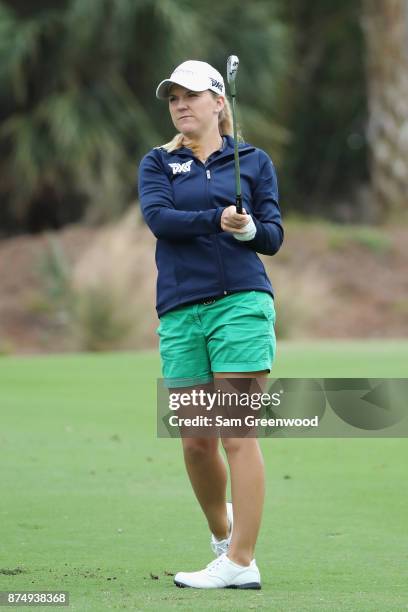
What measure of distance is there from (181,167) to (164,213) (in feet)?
0.80

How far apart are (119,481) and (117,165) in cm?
1770

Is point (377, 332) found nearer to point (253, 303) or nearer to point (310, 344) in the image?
point (310, 344)

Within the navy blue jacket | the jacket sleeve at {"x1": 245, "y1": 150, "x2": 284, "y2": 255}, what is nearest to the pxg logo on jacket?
the navy blue jacket

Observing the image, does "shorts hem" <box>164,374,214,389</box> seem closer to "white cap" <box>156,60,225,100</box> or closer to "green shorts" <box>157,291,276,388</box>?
"green shorts" <box>157,291,276,388</box>

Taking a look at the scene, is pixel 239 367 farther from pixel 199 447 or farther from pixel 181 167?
pixel 181 167

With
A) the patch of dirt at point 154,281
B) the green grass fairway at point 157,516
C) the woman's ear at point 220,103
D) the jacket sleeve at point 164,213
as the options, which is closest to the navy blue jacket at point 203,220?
the jacket sleeve at point 164,213

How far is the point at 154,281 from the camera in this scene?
63.8 ft

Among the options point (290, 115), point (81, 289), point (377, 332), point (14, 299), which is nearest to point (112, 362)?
point (81, 289)

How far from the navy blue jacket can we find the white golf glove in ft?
0.18

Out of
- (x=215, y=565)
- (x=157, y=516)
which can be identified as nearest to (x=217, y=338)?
(x=215, y=565)

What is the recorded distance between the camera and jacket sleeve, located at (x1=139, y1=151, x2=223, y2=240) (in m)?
5.12

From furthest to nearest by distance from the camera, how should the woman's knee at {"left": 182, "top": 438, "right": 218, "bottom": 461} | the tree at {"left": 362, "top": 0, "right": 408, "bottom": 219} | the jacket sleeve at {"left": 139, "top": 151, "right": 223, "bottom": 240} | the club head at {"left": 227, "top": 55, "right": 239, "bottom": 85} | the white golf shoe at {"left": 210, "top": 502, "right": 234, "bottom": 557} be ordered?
the tree at {"left": 362, "top": 0, "right": 408, "bottom": 219}
the white golf shoe at {"left": 210, "top": 502, "right": 234, "bottom": 557}
the woman's knee at {"left": 182, "top": 438, "right": 218, "bottom": 461}
the jacket sleeve at {"left": 139, "top": 151, "right": 223, "bottom": 240}
the club head at {"left": 227, "top": 55, "right": 239, "bottom": 85}

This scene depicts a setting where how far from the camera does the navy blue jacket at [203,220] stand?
5164 millimetres

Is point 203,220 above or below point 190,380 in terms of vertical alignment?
above
